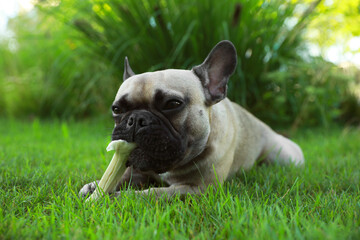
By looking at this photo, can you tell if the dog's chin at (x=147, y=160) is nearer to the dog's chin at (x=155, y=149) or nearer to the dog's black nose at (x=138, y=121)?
the dog's chin at (x=155, y=149)

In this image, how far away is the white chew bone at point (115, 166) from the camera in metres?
1.90

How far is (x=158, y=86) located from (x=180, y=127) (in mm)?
293

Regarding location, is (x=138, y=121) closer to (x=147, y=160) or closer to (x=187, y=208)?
(x=147, y=160)

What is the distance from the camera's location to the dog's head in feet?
6.21

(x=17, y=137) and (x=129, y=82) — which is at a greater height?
(x=129, y=82)

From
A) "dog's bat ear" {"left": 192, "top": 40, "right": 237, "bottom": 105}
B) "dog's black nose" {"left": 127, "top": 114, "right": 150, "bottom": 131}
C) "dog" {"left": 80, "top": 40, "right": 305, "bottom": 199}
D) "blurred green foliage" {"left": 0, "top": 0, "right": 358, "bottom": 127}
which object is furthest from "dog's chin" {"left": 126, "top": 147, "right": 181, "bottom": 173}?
"blurred green foliage" {"left": 0, "top": 0, "right": 358, "bottom": 127}

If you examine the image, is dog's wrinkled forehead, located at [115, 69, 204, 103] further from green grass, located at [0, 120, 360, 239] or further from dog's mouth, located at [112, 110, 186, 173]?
green grass, located at [0, 120, 360, 239]

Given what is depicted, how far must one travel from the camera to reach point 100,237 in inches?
50.9

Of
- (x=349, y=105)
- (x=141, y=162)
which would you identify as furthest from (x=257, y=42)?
(x=141, y=162)

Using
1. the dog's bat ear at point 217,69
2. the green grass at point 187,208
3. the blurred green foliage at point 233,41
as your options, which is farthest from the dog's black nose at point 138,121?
the blurred green foliage at point 233,41

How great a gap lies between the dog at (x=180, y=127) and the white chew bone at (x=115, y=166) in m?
0.04

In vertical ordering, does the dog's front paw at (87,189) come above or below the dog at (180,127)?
below

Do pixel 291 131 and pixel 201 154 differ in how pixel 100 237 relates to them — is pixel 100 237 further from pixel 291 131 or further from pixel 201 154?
pixel 291 131

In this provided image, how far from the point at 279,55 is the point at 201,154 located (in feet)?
10.9
